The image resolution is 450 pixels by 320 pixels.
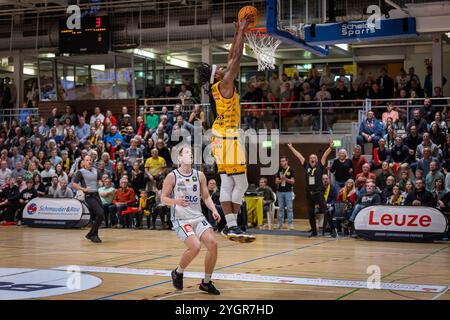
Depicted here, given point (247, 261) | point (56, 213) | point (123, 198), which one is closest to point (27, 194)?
point (56, 213)

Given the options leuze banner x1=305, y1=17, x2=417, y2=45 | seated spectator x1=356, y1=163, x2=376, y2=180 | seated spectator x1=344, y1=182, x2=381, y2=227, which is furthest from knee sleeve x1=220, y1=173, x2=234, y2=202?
seated spectator x1=356, y1=163, x2=376, y2=180

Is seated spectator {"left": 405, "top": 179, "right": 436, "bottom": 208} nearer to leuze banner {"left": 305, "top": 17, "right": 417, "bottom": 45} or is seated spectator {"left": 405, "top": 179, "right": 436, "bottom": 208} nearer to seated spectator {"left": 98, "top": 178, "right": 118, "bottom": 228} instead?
leuze banner {"left": 305, "top": 17, "right": 417, "bottom": 45}

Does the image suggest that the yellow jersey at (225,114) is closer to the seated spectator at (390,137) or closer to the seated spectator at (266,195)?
the seated spectator at (266,195)

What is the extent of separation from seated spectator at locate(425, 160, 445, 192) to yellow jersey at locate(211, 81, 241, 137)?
382 inches

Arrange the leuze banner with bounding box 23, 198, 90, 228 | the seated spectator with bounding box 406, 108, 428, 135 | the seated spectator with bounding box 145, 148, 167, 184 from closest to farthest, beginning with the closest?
1. the seated spectator with bounding box 406, 108, 428, 135
2. the leuze banner with bounding box 23, 198, 90, 228
3. the seated spectator with bounding box 145, 148, 167, 184

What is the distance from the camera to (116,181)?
21.3 meters

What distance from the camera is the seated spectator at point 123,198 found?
66.5 ft

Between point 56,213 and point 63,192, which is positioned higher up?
point 63,192

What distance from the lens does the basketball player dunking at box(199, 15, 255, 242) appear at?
9.30 meters

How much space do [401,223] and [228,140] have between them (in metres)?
8.47

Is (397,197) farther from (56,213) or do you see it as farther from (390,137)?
(56,213)

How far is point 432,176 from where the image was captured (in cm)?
Result: 1789

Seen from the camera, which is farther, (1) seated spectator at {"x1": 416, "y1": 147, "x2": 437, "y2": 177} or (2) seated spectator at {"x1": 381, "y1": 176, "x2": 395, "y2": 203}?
(1) seated spectator at {"x1": 416, "y1": 147, "x2": 437, "y2": 177}
